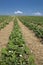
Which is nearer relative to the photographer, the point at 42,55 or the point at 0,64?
the point at 0,64

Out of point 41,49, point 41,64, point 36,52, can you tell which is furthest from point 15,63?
point 41,49

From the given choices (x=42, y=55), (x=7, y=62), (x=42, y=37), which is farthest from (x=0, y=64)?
(x=42, y=37)

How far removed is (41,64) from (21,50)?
1494 millimetres

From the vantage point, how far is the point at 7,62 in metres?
7.18

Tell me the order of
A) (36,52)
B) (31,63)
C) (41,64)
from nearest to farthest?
(31,63) → (41,64) → (36,52)

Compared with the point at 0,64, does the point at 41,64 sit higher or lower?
lower

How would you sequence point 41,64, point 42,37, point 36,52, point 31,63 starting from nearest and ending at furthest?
1. point 31,63
2. point 41,64
3. point 36,52
4. point 42,37

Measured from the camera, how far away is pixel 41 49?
11.3m

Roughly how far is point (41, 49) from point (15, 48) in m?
2.10

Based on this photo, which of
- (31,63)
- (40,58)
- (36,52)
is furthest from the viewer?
(36,52)

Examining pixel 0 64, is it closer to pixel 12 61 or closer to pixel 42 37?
pixel 12 61

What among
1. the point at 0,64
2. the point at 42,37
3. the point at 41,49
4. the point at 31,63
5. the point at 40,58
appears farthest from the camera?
the point at 42,37

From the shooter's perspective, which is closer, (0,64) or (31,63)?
(0,64)

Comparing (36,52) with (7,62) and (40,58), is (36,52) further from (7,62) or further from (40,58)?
(7,62)
